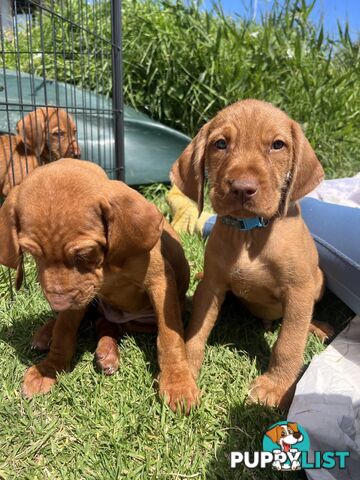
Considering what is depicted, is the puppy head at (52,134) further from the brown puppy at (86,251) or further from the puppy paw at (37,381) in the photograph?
the puppy paw at (37,381)

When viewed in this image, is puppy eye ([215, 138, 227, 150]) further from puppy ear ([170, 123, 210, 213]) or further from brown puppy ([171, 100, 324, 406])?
puppy ear ([170, 123, 210, 213])

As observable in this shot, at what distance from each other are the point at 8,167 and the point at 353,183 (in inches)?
160

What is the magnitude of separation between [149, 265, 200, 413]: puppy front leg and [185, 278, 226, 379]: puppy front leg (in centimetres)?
6

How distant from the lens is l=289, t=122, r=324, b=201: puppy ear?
7.45ft

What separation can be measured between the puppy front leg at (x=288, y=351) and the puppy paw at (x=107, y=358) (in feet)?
2.64

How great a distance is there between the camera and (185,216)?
16.0 ft

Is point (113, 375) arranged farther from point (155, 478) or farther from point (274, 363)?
point (274, 363)

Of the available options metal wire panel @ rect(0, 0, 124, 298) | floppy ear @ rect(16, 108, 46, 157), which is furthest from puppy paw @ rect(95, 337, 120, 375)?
floppy ear @ rect(16, 108, 46, 157)

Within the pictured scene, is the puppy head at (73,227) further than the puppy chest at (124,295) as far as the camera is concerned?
No

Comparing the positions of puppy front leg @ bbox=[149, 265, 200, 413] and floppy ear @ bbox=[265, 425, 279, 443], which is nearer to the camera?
floppy ear @ bbox=[265, 425, 279, 443]

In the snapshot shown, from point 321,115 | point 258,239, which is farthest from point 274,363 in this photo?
point 321,115

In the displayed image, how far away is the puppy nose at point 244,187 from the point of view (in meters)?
2.00

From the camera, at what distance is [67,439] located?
2168 mm

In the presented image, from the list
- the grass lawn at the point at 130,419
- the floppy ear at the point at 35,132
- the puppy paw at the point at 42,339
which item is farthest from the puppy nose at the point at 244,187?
the floppy ear at the point at 35,132
